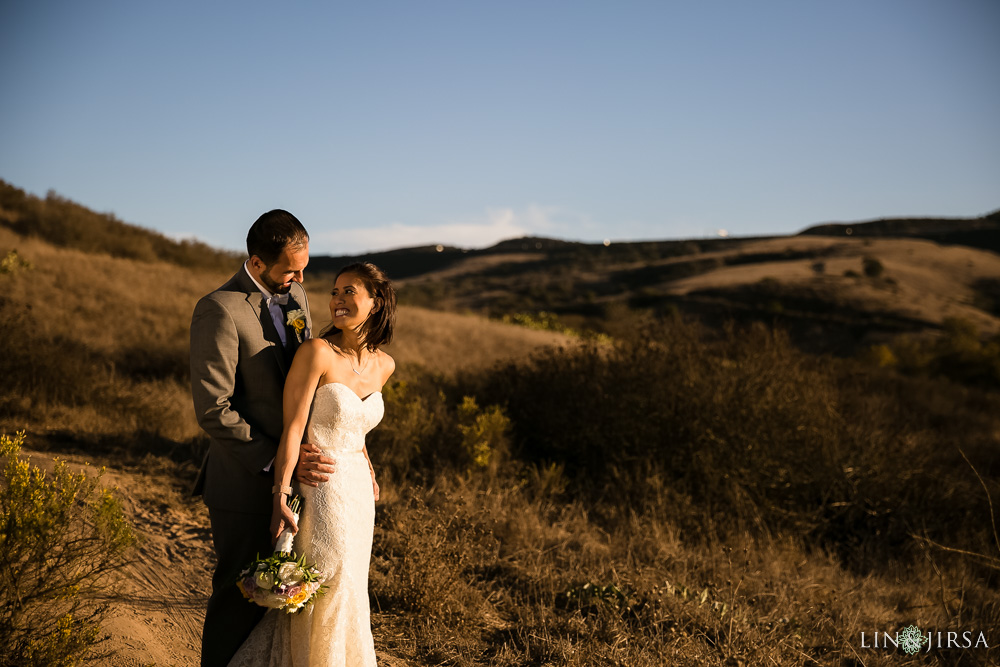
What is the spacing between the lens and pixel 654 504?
259 inches

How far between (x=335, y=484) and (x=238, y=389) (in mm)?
529

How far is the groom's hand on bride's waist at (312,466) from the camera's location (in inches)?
95.9

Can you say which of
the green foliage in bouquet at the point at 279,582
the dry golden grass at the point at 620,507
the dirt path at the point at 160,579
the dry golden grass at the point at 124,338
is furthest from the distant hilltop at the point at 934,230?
the green foliage in bouquet at the point at 279,582

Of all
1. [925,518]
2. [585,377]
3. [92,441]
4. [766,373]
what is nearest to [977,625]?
[925,518]

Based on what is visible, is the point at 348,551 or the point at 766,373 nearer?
the point at 348,551

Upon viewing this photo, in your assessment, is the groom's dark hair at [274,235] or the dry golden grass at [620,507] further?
the dry golden grass at [620,507]

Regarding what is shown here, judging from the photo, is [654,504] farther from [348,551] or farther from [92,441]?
[92,441]

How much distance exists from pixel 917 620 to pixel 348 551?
4.57 metres

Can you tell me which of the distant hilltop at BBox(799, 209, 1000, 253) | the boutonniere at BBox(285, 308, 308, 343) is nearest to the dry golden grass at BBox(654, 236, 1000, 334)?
the distant hilltop at BBox(799, 209, 1000, 253)

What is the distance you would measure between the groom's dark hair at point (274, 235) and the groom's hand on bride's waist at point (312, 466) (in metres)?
0.74

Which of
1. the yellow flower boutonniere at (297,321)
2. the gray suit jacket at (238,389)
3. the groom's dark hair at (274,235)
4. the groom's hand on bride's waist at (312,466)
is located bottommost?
the groom's hand on bride's waist at (312,466)

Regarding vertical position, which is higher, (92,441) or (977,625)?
(92,441)

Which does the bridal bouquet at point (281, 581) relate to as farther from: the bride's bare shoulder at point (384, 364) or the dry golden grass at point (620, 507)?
the dry golden grass at point (620, 507)

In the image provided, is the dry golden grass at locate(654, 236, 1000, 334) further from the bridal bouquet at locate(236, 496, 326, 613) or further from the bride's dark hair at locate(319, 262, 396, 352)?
the bridal bouquet at locate(236, 496, 326, 613)
